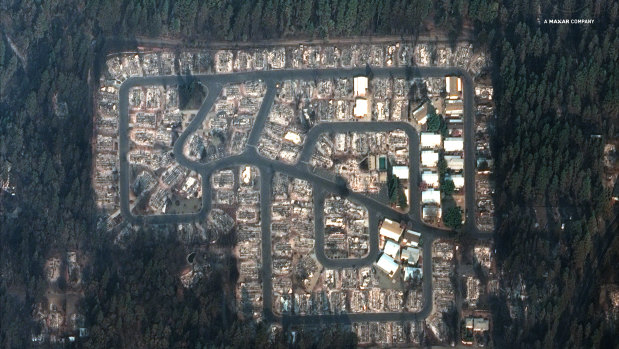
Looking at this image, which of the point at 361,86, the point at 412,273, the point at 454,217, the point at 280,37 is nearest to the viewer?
the point at 454,217

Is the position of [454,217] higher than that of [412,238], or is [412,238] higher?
[454,217]

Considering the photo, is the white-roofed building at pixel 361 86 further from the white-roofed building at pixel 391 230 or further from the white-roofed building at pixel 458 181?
the white-roofed building at pixel 391 230

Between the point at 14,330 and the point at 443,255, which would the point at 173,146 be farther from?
the point at 443,255

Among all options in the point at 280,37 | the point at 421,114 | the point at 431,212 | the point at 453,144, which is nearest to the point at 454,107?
the point at 421,114

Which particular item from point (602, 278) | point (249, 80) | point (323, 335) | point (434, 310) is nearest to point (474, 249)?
point (434, 310)

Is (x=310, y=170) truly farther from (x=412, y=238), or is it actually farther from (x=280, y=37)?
(x=280, y=37)

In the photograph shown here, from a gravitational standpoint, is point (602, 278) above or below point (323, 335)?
above

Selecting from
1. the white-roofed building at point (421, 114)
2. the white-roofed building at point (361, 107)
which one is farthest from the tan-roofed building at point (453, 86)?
the white-roofed building at point (361, 107)
